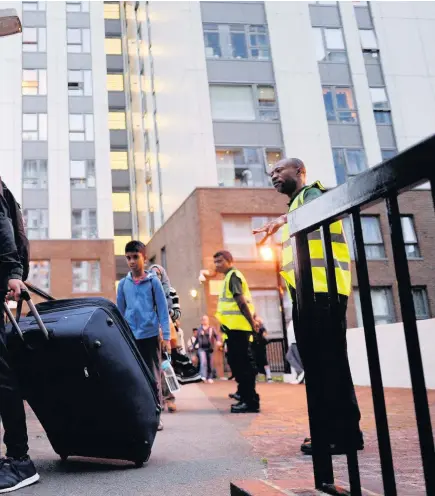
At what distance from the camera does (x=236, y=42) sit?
24359mm

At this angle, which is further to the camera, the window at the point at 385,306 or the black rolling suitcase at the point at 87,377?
the window at the point at 385,306

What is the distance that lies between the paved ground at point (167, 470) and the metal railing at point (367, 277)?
3.70 feet

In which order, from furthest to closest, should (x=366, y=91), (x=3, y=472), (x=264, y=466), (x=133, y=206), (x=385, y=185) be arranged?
(x=133, y=206), (x=366, y=91), (x=264, y=466), (x=3, y=472), (x=385, y=185)

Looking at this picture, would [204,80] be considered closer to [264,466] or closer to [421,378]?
[264,466]

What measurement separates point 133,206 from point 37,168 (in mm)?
8341

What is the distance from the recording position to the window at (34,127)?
32.3 meters

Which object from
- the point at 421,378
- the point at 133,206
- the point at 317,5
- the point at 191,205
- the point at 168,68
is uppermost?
the point at 317,5

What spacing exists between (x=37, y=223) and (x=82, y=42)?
12496 mm

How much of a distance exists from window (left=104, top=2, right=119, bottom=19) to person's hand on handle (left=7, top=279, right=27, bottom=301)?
4477cm

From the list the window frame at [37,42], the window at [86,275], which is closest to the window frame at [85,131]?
the window frame at [37,42]

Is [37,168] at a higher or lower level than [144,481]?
higher

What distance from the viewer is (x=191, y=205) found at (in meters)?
22.8

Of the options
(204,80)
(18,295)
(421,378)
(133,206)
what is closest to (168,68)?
(204,80)

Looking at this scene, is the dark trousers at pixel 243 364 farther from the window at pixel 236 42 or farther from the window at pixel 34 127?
the window at pixel 34 127
